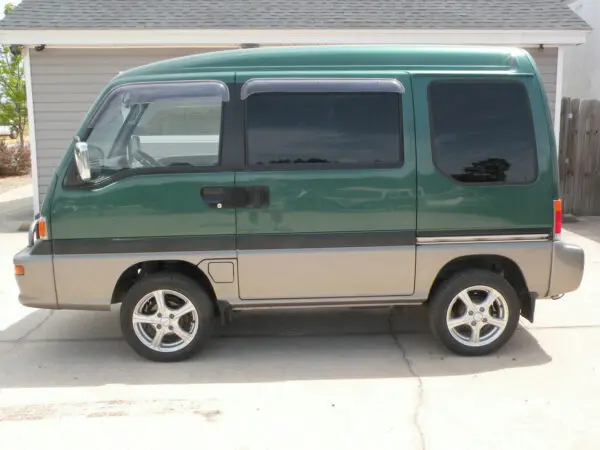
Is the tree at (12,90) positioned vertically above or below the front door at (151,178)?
above

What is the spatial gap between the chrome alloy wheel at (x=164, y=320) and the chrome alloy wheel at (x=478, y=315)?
1972mm

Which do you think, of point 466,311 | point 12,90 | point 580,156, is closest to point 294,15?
point 580,156

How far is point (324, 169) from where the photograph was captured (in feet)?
15.4

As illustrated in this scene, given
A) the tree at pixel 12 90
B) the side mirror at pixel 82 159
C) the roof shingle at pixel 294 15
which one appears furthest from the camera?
the tree at pixel 12 90

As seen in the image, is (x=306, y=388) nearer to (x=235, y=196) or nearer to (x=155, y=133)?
(x=235, y=196)

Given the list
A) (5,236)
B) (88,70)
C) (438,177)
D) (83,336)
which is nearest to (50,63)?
(88,70)

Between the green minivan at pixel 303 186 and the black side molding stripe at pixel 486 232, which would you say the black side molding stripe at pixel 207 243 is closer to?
the green minivan at pixel 303 186

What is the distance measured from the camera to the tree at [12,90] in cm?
2069

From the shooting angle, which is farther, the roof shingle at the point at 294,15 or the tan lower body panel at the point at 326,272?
the roof shingle at the point at 294,15

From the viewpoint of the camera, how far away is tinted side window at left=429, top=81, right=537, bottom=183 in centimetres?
477

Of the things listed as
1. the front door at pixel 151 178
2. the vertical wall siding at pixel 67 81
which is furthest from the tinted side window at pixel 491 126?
the vertical wall siding at pixel 67 81

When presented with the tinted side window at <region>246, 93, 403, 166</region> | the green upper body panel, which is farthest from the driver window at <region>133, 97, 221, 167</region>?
the tinted side window at <region>246, 93, 403, 166</region>

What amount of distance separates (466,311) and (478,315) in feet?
0.30

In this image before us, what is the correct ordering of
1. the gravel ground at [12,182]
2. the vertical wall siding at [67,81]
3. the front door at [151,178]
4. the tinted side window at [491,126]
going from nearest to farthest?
the front door at [151,178]
the tinted side window at [491,126]
the vertical wall siding at [67,81]
the gravel ground at [12,182]
